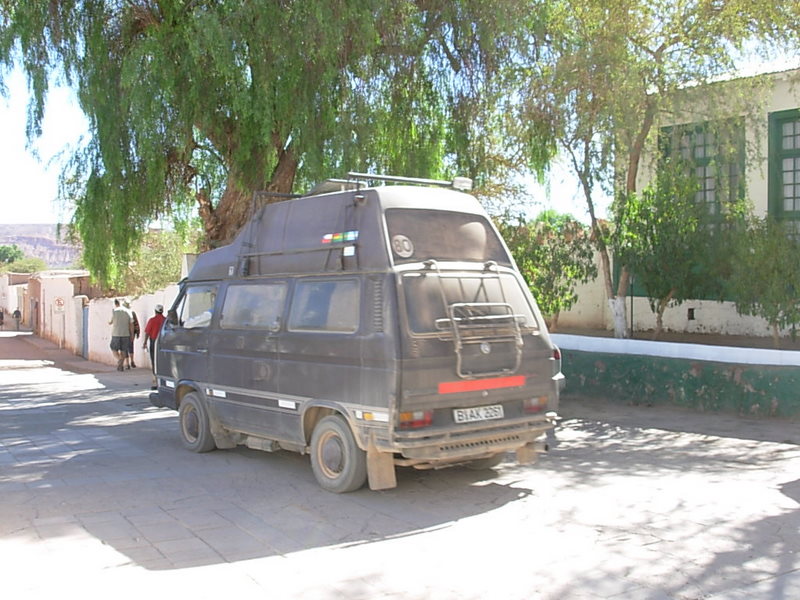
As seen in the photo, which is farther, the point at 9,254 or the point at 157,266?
the point at 9,254

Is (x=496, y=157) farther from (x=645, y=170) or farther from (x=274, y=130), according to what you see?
(x=274, y=130)

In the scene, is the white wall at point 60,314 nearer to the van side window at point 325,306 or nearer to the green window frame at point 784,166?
the green window frame at point 784,166

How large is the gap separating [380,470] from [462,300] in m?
1.59

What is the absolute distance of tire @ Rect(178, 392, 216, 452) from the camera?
884 cm

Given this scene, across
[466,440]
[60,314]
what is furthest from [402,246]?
[60,314]

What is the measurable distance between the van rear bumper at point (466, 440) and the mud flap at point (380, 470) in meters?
0.25

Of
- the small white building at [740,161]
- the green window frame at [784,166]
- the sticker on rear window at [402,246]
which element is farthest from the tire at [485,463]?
the green window frame at [784,166]

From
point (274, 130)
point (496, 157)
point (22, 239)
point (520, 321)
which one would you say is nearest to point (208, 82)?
point (274, 130)

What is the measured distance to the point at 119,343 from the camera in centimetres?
1980

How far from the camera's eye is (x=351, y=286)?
22.8 ft

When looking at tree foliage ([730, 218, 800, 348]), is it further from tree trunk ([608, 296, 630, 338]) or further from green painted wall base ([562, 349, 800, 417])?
green painted wall base ([562, 349, 800, 417])

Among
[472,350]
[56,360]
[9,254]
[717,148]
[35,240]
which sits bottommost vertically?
[56,360]

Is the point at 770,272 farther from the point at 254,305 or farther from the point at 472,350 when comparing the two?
the point at 254,305

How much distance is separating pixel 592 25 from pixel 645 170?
4.40 m
